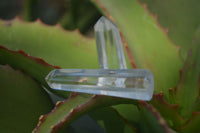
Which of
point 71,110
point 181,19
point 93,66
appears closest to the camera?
point 71,110

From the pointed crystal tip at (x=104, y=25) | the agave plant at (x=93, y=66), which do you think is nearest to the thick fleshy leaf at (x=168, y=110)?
the agave plant at (x=93, y=66)

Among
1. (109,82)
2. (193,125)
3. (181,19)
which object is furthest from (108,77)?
(181,19)

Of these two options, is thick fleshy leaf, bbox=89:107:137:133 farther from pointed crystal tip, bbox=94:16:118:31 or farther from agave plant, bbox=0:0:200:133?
pointed crystal tip, bbox=94:16:118:31

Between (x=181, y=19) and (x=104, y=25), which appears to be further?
(x=181, y=19)

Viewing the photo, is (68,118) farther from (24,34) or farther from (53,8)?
(53,8)

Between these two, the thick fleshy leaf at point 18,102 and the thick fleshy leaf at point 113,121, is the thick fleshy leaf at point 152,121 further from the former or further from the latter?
the thick fleshy leaf at point 18,102

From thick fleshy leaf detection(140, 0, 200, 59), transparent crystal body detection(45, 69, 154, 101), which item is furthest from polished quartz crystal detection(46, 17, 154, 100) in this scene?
thick fleshy leaf detection(140, 0, 200, 59)

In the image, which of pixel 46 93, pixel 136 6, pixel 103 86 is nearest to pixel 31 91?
pixel 46 93

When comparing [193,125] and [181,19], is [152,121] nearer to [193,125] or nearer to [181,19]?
[193,125]
